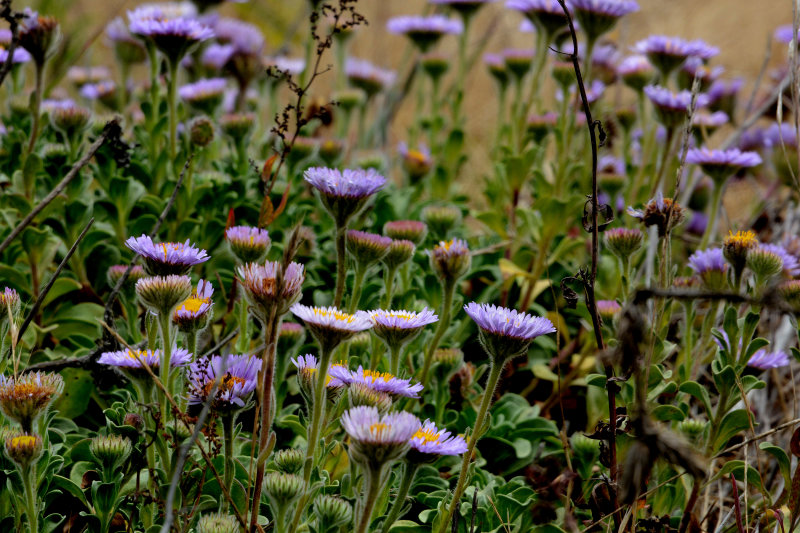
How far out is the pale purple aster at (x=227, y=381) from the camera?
1561mm

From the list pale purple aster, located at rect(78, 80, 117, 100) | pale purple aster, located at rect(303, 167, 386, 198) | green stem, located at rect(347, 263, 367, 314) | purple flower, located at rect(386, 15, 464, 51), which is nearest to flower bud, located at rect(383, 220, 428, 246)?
green stem, located at rect(347, 263, 367, 314)

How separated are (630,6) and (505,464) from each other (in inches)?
63.6

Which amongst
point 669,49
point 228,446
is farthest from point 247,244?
point 669,49

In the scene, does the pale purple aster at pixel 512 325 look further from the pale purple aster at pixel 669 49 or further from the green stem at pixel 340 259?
the pale purple aster at pixel 669 49

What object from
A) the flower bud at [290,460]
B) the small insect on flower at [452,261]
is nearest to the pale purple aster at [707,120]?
the small insect on flower at [452,261]

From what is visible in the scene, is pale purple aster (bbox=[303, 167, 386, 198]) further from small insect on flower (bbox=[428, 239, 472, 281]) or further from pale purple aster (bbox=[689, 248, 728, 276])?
pale purple aster (bbox=[689, 248, 728, 276])

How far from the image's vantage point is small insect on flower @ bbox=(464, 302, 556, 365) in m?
1.55

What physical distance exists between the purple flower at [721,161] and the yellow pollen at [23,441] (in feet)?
6.37

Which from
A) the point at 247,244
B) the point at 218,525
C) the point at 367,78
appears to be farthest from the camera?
the point at 367,78

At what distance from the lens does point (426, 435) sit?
1534 mm

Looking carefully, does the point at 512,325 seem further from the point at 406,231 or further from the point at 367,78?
the point at 367,78

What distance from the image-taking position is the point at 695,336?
262cm

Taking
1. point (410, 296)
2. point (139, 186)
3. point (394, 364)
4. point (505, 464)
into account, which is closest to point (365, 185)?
point (394, 364)

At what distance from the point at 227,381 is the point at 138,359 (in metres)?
0.17
